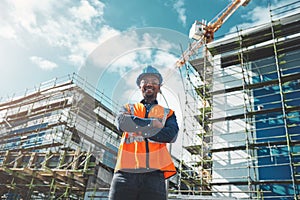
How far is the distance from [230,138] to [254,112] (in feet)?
4.88

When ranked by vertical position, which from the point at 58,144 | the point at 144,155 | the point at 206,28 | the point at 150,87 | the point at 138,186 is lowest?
the point at 138,186

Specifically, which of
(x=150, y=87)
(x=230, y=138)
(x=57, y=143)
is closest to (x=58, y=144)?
(x=57, y=143)

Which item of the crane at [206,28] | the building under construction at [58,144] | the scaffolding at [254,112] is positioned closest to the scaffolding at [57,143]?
the building under construction at [58,144]

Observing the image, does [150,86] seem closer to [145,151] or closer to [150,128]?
[150,128]

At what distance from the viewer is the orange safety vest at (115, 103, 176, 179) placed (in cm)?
183

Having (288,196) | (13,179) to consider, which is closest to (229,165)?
(288,196)

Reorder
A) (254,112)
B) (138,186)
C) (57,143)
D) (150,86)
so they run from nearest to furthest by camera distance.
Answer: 1. (138,186)
2. (150,86)
3. (254,112)
4. (57,143)

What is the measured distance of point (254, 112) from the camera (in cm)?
1059

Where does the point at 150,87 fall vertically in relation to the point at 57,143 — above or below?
below

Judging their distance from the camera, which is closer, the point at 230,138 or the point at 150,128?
the point at 150,128

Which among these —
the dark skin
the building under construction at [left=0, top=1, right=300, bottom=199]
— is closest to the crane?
the building under construction at [left=0, top=1, right=300, bottom=199]

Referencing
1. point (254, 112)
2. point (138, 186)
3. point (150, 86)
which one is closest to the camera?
point (138, 186)

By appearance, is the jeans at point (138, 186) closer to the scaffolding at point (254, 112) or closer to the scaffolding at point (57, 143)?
the scaffolding at point (57, 143)

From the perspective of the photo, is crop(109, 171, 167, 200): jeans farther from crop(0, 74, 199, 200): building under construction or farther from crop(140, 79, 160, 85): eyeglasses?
crop(0, 74, 199, 200): building under construction
